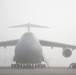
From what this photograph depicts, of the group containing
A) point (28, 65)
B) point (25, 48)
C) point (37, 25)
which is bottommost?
point (28, 65)

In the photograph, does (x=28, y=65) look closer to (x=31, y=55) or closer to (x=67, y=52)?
(x=31, y=55)

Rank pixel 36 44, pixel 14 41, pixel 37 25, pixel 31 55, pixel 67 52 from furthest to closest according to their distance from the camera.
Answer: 1. pixel 37 25
2. pixel 14 41
3. pixel 67 52
4. pixel 36 44
5. pixel 31 55

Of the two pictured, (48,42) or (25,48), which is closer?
(25,48)

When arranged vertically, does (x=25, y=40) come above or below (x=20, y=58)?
above

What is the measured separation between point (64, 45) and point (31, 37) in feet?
18.1

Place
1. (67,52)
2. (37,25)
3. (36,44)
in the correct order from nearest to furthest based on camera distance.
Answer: (36,44), (67,52), (37,25)

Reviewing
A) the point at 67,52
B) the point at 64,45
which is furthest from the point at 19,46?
the point at 64,45

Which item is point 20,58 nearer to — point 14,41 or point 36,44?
point 36,44

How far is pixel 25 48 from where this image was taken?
48.8 feet

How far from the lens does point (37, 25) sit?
2244cm

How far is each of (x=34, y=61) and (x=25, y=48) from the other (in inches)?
44.8

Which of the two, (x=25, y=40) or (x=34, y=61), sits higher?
(x=25, y=40)

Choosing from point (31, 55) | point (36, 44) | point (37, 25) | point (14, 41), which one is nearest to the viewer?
point (31, 55)

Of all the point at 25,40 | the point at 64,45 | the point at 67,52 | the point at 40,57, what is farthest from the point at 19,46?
the point at 64,45
